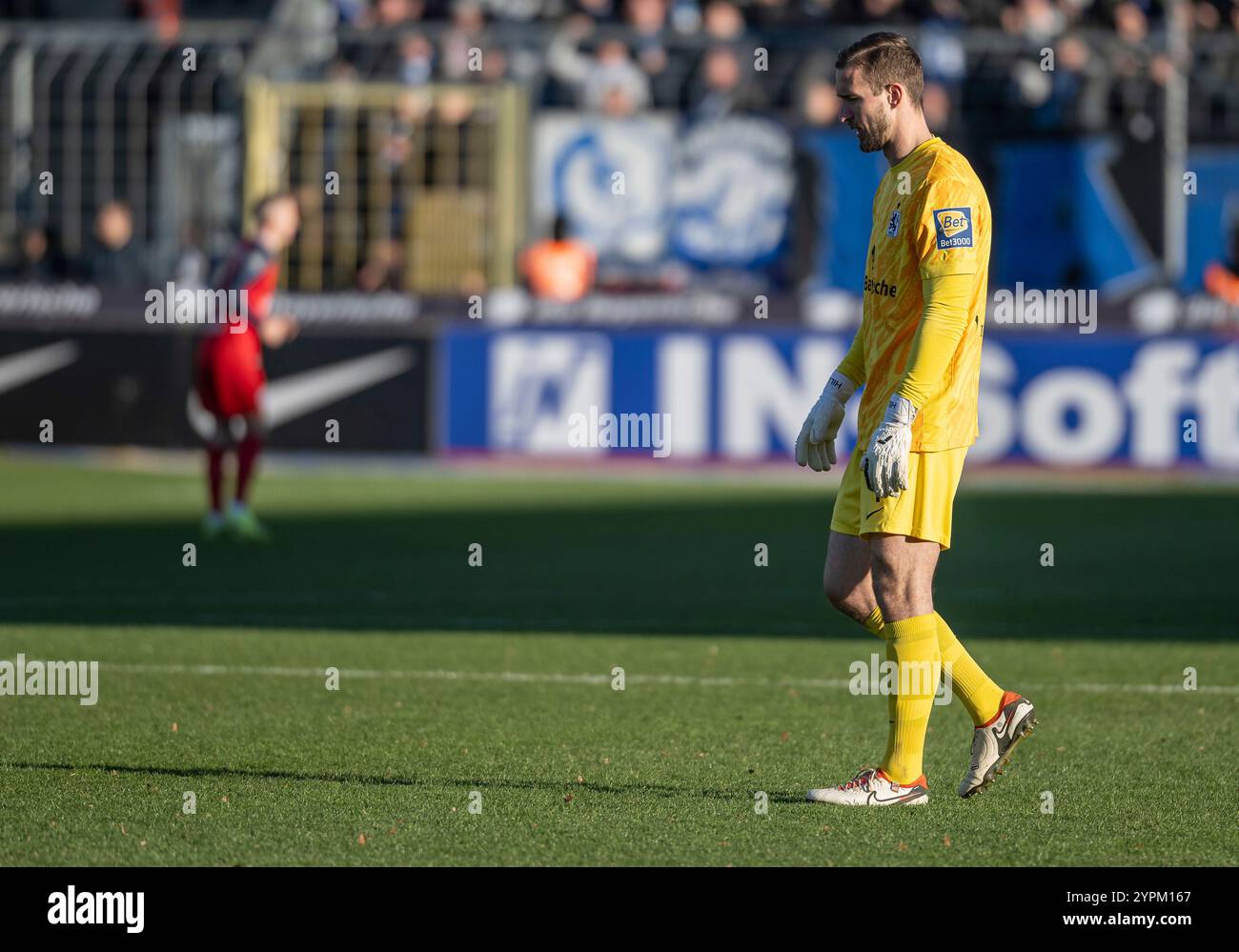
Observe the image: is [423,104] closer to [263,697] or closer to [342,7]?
[342,7]

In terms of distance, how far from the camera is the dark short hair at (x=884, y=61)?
590 cm

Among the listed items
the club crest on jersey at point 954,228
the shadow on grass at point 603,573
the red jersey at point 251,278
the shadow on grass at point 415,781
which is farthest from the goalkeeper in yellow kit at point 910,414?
the red jersey at point 251,278

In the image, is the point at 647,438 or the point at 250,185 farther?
the point at 250,185

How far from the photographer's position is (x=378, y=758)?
22.7 ft

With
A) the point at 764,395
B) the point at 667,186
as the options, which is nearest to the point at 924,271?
the point at 764,395

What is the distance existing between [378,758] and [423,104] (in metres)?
13.4

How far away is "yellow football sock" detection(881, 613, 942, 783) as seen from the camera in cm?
602

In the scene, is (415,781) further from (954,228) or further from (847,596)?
(954,228)

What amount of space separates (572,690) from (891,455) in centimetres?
297

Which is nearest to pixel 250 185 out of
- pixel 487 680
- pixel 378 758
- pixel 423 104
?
pixel 423 104

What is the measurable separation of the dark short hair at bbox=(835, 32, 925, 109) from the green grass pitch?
1.99 metres

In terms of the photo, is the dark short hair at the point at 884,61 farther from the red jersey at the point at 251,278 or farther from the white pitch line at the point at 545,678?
the red jersey at the point at 251,278

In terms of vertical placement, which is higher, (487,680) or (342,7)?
(342,7)

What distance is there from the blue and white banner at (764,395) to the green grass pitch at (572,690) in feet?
5.40
